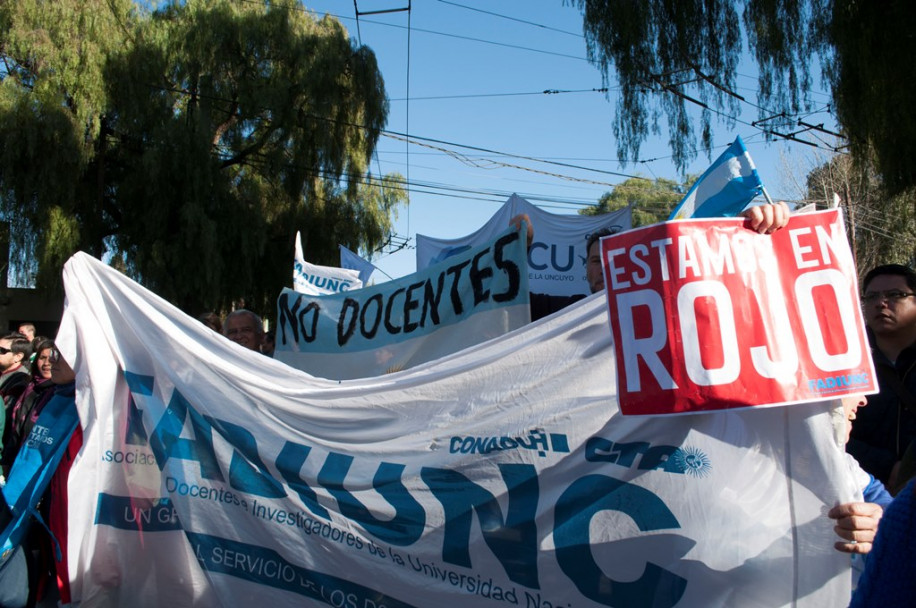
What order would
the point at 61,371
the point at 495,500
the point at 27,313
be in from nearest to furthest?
the point at 495,500 → the point at 61,371 → the point at 27,313

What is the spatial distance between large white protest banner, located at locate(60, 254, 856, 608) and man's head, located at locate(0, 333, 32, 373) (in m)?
1.79

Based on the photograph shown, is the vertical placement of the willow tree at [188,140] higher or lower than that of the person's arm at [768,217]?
higher

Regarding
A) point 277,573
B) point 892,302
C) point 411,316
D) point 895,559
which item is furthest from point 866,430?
point 411,316

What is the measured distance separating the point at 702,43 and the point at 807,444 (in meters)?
9.82

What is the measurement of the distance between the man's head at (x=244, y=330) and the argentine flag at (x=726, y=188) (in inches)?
139

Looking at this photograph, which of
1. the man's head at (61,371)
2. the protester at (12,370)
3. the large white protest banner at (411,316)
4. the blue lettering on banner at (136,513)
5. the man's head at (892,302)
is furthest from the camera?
the protester at (12,370)

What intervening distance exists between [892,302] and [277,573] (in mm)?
2618

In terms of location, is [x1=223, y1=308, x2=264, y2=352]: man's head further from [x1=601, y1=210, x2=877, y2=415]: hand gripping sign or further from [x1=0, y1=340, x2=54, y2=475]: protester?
[x1=601, y1=210, x2=877, y2=415]: hand gripping sign

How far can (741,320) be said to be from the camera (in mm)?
2082

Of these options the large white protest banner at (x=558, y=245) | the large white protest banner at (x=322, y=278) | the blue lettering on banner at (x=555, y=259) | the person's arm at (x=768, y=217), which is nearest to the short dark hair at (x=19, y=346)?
the large white protest banner at (x=322, y=278)

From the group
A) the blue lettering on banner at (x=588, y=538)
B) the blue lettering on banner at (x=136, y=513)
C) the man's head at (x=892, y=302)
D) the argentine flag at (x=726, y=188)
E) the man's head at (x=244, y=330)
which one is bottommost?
the blue lettering on banner at (x=136, y=513)

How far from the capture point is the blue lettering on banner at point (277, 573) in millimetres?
2777

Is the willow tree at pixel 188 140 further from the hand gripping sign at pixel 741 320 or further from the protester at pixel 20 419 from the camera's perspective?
the hand gripping sign at pixel 741 320

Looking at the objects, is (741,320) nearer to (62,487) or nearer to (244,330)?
(62,487)
